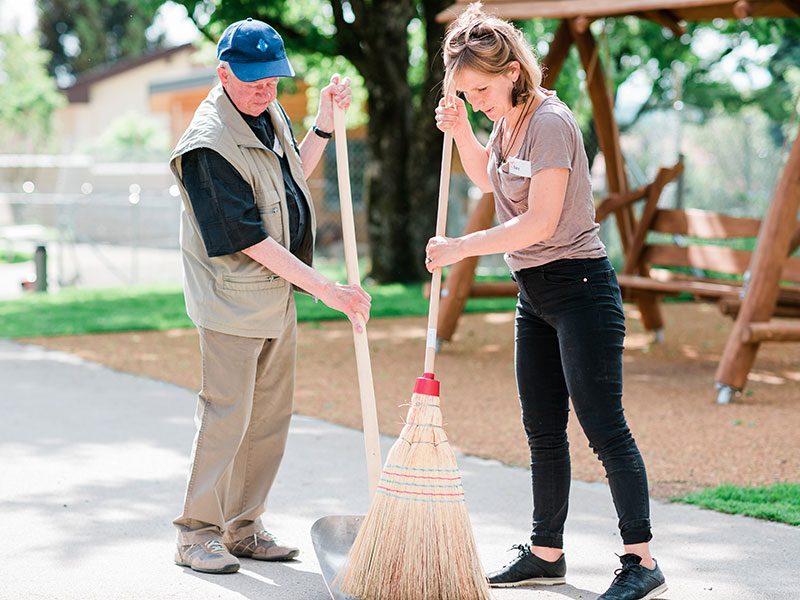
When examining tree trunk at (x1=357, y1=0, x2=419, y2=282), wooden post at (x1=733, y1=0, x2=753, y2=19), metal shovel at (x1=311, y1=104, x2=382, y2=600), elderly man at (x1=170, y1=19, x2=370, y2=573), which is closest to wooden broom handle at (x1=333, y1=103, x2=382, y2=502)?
metal shovel at (x1=311, y1=104, x2=382, y2=600)

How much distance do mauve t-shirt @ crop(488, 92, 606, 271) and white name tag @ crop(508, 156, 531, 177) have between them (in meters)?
0.01

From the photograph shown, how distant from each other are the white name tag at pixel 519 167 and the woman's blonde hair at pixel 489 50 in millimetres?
178

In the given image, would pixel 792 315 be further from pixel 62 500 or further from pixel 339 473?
pixel 62 500

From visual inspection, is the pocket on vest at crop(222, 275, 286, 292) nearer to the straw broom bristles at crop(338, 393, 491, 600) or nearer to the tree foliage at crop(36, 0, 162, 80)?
the straw broom bristles at crop(338, 393, 491, 600)

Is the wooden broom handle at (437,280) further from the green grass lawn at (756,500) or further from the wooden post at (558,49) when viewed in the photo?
the wooden post at (558,49)

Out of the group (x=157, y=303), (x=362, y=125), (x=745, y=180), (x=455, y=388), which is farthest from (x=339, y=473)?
(x=362, y=125)

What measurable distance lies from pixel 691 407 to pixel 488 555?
3.27 metres

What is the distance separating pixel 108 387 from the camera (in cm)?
762

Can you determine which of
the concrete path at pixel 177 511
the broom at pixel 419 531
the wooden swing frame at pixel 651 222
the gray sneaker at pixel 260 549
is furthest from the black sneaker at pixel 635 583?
the wooden swing frame at pixel 651 222

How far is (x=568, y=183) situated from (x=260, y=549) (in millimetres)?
1717

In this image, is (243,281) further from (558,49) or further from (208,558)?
(558,49)

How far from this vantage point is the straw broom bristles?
3428 mm

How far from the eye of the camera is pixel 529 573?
391cm

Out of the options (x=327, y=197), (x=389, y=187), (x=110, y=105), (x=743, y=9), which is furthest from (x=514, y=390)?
(x=110, y=105)
